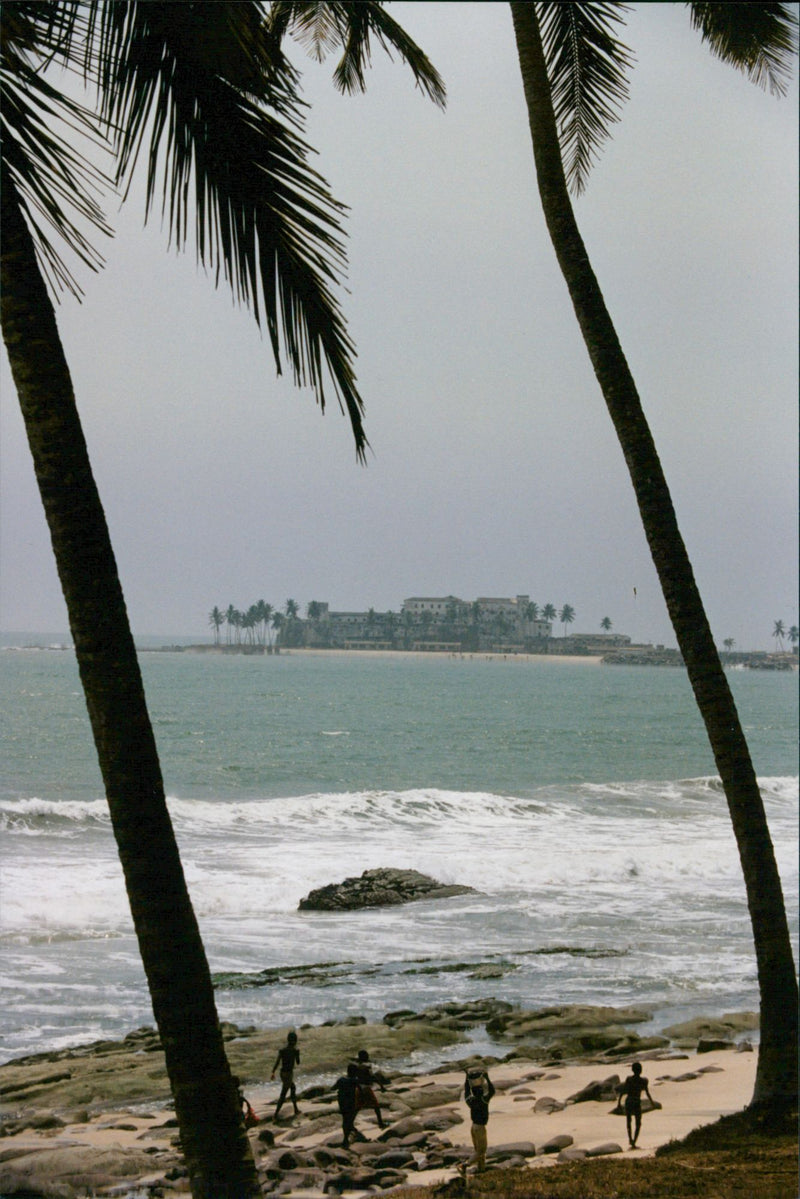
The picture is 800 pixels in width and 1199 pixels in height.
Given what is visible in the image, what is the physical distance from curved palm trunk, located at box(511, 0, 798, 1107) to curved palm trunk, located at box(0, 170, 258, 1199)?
2.77 metres

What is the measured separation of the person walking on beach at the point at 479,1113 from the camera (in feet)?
16.0

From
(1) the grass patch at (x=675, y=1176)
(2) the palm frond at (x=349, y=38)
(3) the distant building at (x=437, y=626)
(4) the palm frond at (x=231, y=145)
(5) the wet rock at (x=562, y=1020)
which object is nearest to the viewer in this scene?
(4) the palm frond at (x=231, y=145)

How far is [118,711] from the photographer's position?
9.09 feet

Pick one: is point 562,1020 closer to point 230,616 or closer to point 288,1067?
point 288,1067

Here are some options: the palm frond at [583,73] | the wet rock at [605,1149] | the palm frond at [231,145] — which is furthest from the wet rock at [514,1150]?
the palm frond at [583,73]

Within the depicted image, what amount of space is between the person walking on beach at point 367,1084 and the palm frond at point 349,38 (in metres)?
4.43

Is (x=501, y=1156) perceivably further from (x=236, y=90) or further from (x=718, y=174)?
(x=718, y=174)

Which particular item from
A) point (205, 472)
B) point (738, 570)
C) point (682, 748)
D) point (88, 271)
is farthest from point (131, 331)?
point (682, 748)

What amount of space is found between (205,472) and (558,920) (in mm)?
3378

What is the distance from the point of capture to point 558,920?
6953 mm

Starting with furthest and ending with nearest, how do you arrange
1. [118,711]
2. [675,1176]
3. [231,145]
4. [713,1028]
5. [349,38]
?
[713,1028] → [349,38] → [675,1176] → [231,145] → [118,711]

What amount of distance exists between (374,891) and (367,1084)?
117 cm

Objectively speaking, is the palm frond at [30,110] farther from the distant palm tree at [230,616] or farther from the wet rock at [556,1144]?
the wet rock at [556,1144]

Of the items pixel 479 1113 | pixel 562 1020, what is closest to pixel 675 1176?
pixel 479 1113
